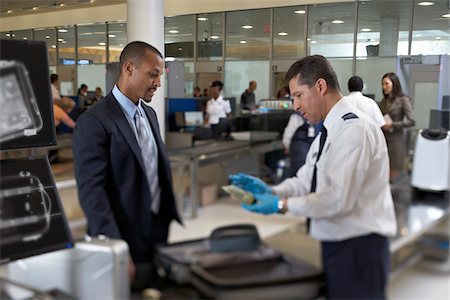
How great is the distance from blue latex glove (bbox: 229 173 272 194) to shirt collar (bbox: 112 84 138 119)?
0.27m

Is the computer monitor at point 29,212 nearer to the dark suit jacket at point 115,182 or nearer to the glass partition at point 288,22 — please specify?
the dark suit jacket at point 115,182

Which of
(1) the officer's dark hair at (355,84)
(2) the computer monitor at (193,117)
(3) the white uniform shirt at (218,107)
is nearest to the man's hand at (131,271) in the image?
(1) the officer's dark hair at (355,84)

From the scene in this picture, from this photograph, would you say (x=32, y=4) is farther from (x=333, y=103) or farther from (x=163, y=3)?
(x=333, y=103)

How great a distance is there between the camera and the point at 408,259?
0.90 meters

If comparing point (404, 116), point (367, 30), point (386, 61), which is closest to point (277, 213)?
point (404, 116)

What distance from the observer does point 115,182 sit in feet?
3.15

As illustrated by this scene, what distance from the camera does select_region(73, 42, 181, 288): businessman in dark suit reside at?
0.90 meters

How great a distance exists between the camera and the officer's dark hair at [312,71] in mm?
873

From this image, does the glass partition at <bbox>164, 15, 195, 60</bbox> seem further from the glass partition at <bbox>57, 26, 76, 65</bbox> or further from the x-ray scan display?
the glass partition at <bbox>57, 26, 76, 65</bbox>

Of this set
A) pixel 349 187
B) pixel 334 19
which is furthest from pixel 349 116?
pixel 334 19

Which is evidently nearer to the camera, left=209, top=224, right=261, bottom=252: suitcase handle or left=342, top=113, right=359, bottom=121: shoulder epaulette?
left=209, top=224, right=261, bottom=252: suitcase handle

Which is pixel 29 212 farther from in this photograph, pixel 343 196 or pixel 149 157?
pixel 343 196

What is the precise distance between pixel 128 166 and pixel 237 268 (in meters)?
0.35

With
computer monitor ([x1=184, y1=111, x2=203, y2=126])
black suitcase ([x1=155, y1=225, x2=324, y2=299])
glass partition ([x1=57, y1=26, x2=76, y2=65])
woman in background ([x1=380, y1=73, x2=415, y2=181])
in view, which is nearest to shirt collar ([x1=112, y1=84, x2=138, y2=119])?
black suitcase ([x1=155, y1=225, x2=324, y2=299])
